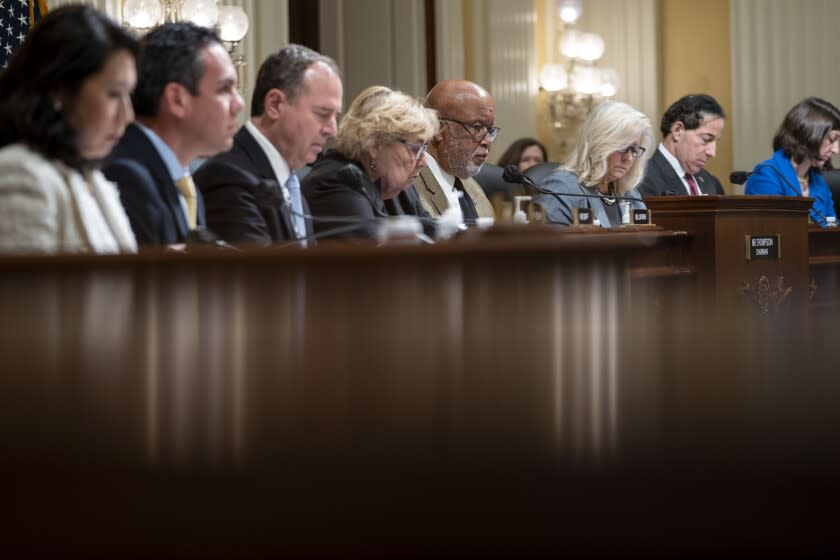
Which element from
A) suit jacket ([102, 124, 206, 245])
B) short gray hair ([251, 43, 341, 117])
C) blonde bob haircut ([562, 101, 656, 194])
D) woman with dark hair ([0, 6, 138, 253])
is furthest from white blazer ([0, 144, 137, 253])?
blonde bob haircut ([562, 101, 656, 194])

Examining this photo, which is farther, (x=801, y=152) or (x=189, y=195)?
(x=801, y=152)

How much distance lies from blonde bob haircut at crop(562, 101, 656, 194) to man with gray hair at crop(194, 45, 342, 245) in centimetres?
172

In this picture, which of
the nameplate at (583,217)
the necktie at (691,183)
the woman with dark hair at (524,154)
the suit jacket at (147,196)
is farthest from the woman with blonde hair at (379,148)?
the woman with dark hair at (524,154)

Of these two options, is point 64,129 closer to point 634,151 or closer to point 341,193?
point 341,193

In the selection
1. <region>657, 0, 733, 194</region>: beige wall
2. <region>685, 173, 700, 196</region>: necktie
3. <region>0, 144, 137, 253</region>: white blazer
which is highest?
<region>657, 0, 733, 194</region>: beige wall

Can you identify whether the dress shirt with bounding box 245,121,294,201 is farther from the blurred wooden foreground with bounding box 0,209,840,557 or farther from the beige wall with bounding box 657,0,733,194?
the beige wall with bounding box 657,0,733,194

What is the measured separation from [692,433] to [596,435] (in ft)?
0.36

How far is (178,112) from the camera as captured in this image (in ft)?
10.5

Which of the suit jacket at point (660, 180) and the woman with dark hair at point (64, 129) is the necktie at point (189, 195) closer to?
the woman with dark hair at point (64, 129)

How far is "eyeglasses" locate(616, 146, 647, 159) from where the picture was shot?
5.48m

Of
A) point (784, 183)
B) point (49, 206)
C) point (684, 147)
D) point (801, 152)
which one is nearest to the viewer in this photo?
point (49, 206)

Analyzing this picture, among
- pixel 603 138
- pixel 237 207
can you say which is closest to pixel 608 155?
pixel 603 138

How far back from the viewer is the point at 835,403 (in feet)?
4.60

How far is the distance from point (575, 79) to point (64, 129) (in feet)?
26.2
